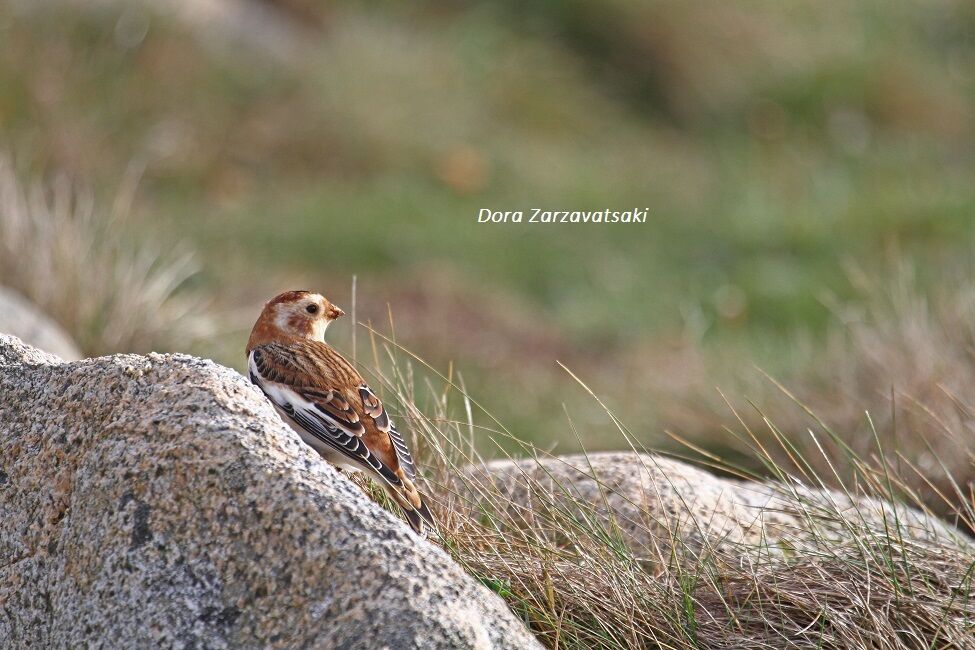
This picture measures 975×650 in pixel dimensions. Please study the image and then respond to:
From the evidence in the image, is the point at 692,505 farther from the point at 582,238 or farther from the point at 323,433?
the point at 582,238

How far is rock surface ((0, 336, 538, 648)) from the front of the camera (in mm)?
2352

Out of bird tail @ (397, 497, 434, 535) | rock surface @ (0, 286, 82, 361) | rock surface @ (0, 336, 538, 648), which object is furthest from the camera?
rock surface @ (0, 286, 82, 361)

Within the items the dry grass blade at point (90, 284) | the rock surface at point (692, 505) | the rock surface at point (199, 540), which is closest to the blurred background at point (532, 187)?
the dry grass blade at point (90, 284)

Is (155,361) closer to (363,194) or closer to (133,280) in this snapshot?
(133,280)

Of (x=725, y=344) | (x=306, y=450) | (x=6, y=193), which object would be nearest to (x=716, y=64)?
(x=725, y=344)

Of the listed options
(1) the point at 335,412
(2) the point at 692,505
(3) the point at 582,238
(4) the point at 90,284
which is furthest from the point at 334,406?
(3) the point at 582,238

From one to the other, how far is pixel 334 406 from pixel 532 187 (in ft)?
24.2

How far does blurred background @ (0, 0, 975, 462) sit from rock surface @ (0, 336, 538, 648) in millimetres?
2803

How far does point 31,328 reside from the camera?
4.91 m

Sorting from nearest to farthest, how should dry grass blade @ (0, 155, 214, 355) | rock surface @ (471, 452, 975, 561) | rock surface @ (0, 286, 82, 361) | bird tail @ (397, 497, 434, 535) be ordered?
bird tail @ (397, 497, 434, 535)
rock surface @ (471, 452, 975, 561)
rock surface @ (0, 286, 82, 361)
dry grass blade @ (0, 155, 214, 355)

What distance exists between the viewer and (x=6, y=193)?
20.8 feet

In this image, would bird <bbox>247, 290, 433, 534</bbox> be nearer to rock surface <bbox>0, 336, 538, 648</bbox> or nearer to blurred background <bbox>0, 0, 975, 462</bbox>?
rock surface <bbox>0, 336, 538, 648</bbox>

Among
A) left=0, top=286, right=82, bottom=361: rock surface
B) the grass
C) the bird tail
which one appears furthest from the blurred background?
the bird tail

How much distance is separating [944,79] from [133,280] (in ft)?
29.0
